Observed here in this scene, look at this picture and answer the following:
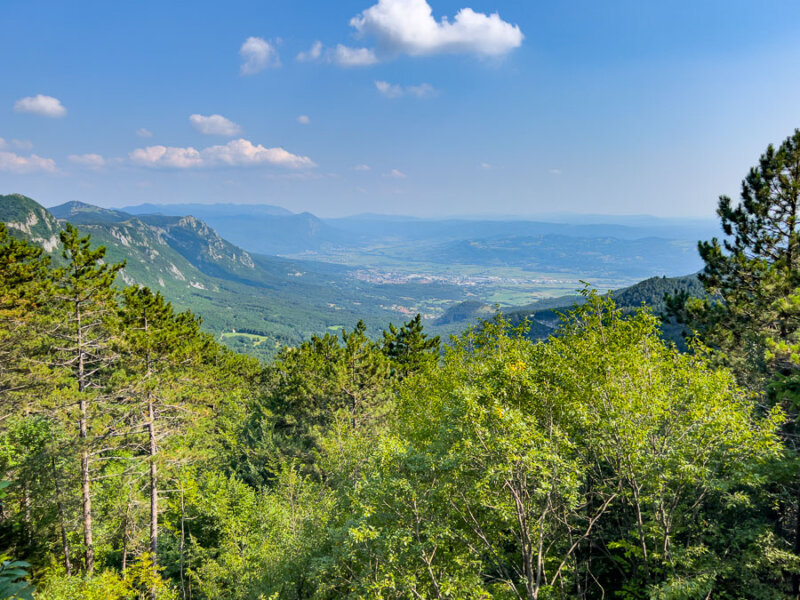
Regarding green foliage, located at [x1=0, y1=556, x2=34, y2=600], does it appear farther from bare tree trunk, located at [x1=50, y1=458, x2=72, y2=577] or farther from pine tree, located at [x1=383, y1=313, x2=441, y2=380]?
pine tree, located at [x1=383, y1=313, x2=441, y2=380]

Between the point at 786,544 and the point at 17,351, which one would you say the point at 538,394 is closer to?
the point at 786,544

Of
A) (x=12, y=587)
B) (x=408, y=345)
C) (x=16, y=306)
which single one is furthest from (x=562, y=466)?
(x=408, y=345)

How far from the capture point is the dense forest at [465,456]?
28.3 feet

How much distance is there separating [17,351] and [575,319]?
22.8 metres

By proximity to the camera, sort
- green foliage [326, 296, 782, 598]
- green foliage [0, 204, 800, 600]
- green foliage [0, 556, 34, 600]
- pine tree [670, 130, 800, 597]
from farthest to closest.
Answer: pine tree [670, 130, 800, 597]
green foliage [0, 204, 800, 600]
green foliage [326, 296, 782, 598]
green foliage [0, 556, 34, 600]

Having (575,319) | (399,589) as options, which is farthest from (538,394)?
(399,589)

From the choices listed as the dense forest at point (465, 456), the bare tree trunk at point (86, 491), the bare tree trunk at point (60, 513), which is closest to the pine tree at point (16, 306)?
the dense forest at point (465, 456)

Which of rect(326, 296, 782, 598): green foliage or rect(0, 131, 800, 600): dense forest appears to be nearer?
rect(326, 296, 782, 598): green foliage

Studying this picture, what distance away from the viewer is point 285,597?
41.5ft

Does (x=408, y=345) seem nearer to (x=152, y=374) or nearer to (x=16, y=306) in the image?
(x=152, y=374)

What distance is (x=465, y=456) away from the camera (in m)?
8.52

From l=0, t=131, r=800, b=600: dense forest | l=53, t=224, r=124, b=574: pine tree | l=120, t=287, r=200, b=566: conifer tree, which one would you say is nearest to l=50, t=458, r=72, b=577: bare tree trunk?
l=0, t=131, r=800, b=600: dense forest

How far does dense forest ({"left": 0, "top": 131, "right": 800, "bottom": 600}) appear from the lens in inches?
340

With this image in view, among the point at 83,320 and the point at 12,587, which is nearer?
the point at 12,587
